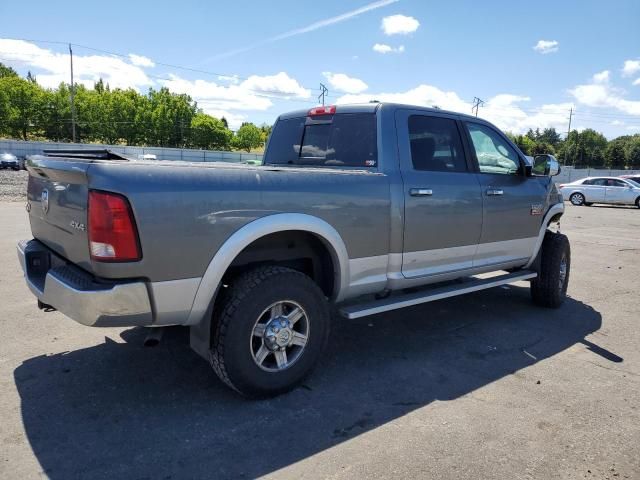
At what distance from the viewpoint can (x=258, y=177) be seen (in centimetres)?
307

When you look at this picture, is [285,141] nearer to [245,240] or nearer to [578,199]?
[245,240]

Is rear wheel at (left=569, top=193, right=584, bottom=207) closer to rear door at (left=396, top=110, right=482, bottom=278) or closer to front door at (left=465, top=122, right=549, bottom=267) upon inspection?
front door at (left=465, top=122, right=549, bottom=267)

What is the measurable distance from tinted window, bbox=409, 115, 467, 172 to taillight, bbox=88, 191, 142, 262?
2321 mm

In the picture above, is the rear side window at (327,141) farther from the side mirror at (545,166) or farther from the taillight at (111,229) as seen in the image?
the side mirror at (545,166)

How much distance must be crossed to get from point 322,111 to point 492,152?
1.78m

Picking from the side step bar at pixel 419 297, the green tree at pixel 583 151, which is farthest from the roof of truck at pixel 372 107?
the green tree at pixel 583 151

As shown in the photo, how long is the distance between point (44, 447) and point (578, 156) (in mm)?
126924

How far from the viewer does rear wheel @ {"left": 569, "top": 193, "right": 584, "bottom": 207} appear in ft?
80.2

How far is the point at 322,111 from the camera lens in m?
4.47

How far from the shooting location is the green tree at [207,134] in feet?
301

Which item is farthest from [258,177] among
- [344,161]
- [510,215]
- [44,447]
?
[510,215]

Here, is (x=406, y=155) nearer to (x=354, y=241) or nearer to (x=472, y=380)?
(x=354, y=241)

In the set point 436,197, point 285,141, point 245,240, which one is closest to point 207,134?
point 285,141

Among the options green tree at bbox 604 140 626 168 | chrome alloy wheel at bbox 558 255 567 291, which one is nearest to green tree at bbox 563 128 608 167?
green tree at bbox 604 140 626 168
